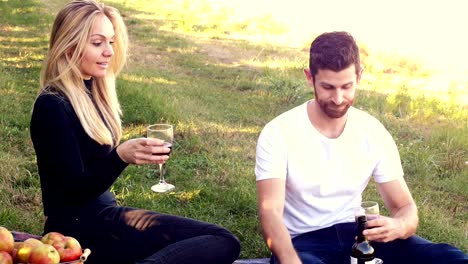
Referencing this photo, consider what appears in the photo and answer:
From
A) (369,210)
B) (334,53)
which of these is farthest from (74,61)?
(369,210)

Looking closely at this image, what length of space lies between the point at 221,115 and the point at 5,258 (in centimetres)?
646

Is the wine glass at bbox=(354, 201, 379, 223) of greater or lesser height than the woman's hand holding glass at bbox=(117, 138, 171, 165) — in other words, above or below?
below

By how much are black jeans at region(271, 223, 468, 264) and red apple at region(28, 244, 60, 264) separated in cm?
144

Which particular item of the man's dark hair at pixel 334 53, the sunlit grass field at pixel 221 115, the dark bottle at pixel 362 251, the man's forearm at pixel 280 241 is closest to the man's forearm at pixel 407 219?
the dark bottle at pixel 362 251

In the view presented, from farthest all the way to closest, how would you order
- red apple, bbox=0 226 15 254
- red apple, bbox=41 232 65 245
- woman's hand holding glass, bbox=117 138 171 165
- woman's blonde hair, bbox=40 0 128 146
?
woman's blonde hair, bbox=40 0 128 146 < woman's hand holding glass, bbox=117 138 171 165 < red apple, bbox=41 232 65 245 < red apple, bbox=0 226 15 254

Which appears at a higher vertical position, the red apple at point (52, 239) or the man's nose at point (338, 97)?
the man's nose at point (338, 97)

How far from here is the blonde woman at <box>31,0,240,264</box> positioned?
397 centimetres

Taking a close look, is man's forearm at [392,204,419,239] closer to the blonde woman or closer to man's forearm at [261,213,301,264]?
man's forearm at [261,213,301,264]

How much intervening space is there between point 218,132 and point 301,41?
8563 millimetres

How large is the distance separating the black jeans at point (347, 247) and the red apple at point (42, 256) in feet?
4.74

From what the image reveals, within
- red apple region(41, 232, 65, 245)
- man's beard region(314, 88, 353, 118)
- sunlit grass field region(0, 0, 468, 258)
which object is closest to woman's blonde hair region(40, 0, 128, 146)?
red apple region(41, 232, 65, 245)

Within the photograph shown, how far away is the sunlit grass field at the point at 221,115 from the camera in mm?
6273

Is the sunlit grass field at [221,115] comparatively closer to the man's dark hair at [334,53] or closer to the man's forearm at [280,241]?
the man's forearm at [280,241]

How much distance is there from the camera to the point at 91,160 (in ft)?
13.8
